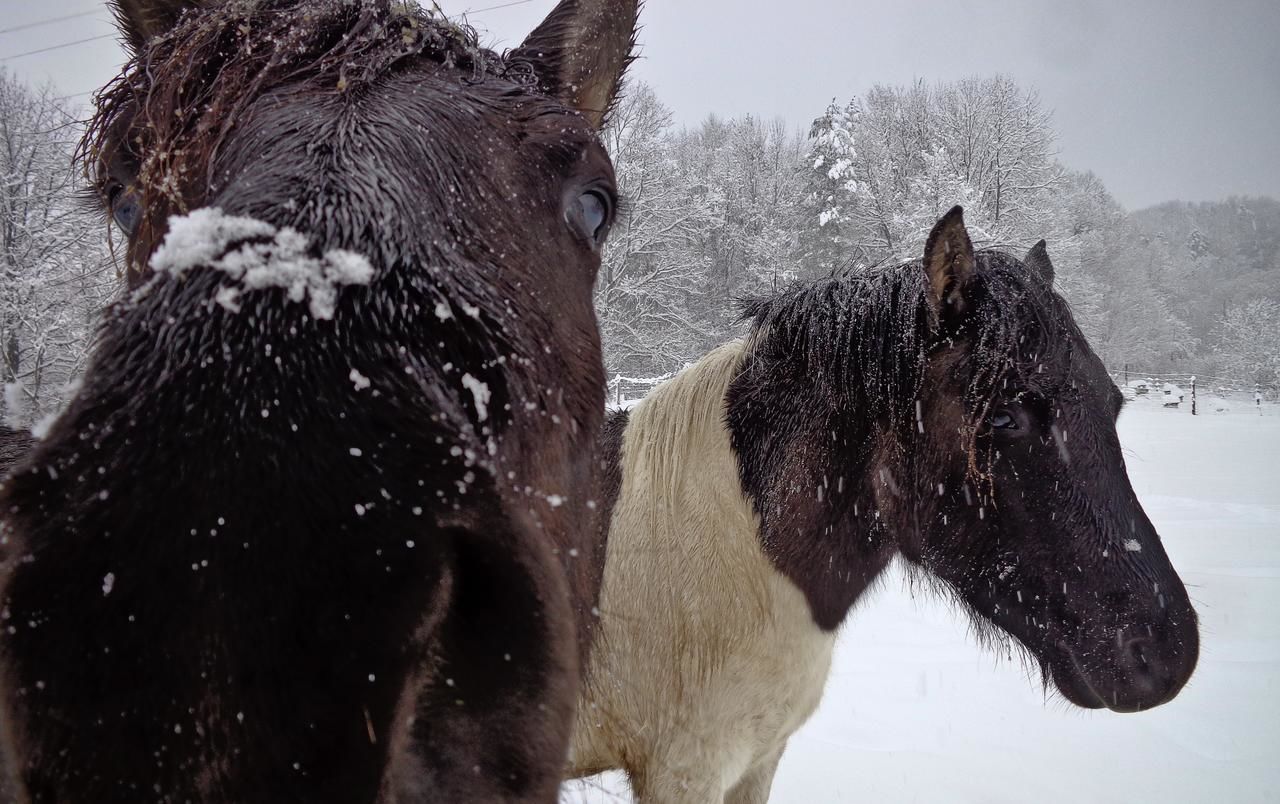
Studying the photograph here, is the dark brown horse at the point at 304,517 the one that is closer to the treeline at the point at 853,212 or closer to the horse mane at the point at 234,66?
the horse mane at the point at 234,66

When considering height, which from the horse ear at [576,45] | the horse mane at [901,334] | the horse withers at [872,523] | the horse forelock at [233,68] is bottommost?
the horse withers at [872,523]

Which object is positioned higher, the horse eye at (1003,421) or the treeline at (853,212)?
the treeline at (853,212)

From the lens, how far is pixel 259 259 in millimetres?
667

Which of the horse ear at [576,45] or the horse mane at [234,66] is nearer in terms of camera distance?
the horse mane at [234,66]

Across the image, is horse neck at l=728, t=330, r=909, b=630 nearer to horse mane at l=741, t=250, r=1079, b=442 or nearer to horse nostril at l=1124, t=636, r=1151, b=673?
horse mane at l=741, t=250, r=1079, b=442

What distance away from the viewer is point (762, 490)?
2455 mm

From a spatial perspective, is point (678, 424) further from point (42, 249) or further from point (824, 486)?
point (42, 249)

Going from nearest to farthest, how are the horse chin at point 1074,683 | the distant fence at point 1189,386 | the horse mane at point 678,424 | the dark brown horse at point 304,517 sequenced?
1. the dark brown horse at point 304,517
2. the horse chin at point 1074,683
3. the horse mane at point 678,424
4. the distant fence at point 1189,386

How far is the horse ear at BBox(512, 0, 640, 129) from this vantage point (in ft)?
5.27

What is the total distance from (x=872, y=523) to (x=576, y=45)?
6.54 feet

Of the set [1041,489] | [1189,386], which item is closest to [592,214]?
[1041,489]

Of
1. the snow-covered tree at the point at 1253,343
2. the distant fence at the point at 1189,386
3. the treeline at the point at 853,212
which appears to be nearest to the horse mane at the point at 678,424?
the treeline at the point at 853,212

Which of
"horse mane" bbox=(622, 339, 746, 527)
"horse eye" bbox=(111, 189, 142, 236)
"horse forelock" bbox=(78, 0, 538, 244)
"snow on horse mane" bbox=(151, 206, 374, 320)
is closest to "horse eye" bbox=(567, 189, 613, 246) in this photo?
"horse forelock" bbox=(78, 0, 538, 244)

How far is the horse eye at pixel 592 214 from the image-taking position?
4.46 ft
